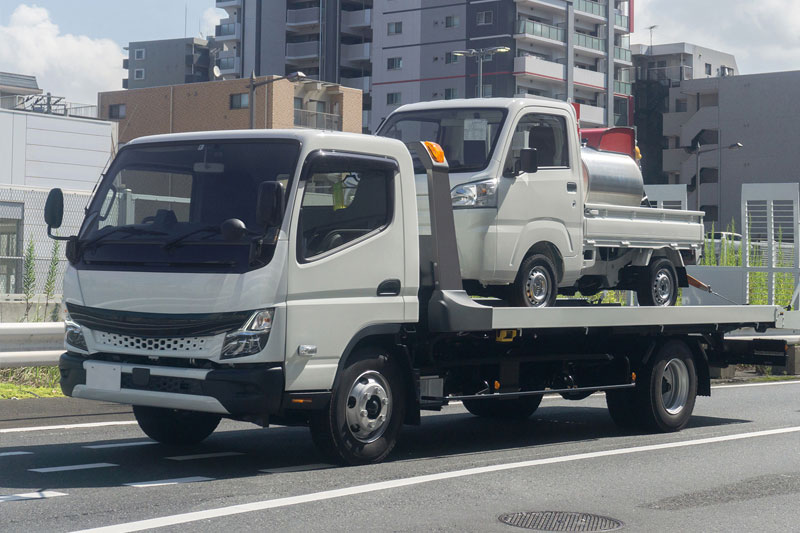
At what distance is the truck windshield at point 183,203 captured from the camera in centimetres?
827

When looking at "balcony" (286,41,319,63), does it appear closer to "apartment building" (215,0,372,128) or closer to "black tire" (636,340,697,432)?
"apartment building" (215,0,372,128)

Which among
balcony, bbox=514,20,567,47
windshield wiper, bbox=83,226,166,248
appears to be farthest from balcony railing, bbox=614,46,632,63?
windshield wiper, bbox=83,226,166,248

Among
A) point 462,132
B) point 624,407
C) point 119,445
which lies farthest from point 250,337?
point 624,407

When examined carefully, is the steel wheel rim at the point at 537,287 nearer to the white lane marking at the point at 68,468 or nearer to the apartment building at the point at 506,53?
the white lane marking at the point at 68,468

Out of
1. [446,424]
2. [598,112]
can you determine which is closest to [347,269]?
[446,424]

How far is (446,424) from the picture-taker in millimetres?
12047

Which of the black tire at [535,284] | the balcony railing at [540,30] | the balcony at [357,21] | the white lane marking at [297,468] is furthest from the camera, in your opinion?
the balcony at [357,21]

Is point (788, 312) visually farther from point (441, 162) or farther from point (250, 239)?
point (250, 239)

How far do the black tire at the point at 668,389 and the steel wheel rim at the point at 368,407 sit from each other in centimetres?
344

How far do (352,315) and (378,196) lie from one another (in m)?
0.92

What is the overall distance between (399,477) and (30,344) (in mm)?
4873

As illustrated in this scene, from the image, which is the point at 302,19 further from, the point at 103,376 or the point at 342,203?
the point at 103,376

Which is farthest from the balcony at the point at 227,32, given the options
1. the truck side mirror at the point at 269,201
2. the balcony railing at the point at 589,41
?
the truck side mirror at the point at 269,201

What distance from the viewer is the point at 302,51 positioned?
9162 cm
